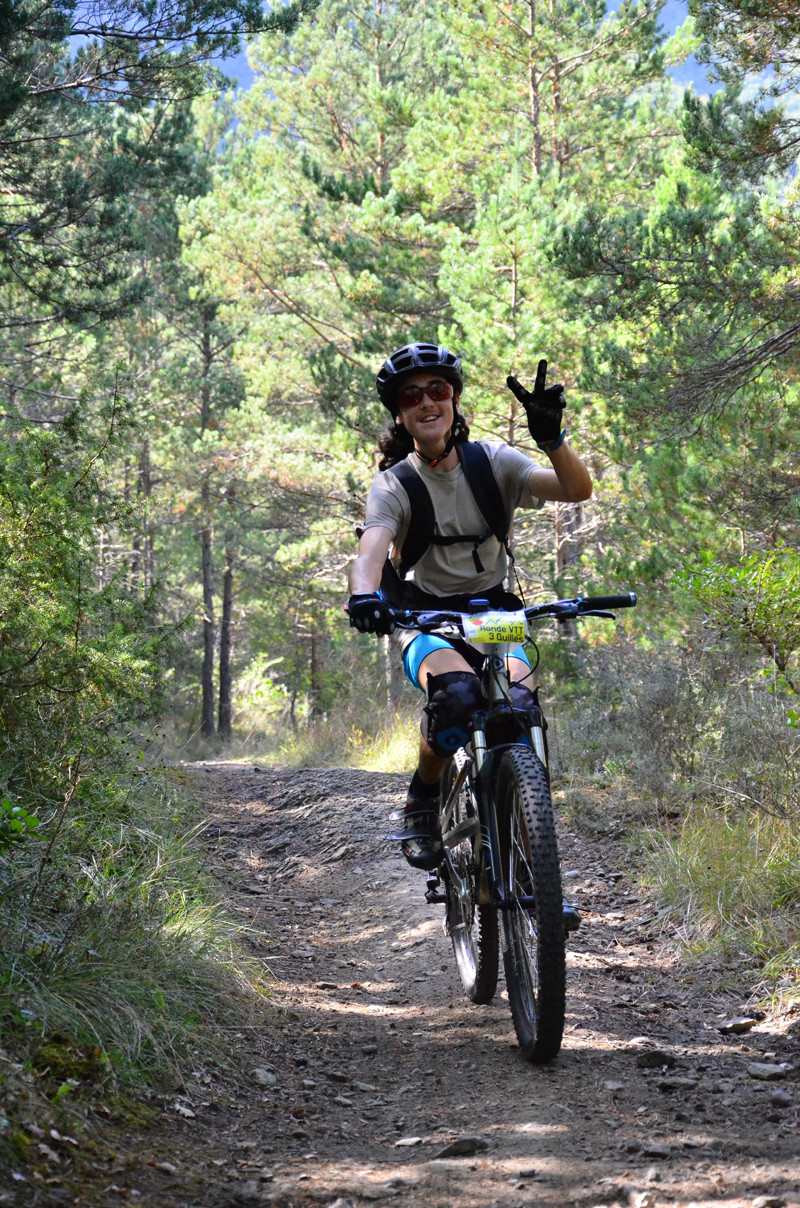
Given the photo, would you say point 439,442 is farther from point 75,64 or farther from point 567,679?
point 567,679

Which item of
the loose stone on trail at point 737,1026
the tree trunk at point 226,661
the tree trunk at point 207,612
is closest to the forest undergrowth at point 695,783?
the loose stone on trail at point 737,1026

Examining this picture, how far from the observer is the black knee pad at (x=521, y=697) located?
368 centimetres

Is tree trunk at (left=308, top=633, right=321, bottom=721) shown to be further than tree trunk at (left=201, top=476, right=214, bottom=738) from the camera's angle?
Yes

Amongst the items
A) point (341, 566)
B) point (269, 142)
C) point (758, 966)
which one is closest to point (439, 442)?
point (758, 966)

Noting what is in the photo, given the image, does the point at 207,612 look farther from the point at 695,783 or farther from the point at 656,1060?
the point at 656,1060

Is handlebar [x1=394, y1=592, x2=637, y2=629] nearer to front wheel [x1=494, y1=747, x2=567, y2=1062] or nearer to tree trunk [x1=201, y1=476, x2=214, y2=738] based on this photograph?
front wheel [x1=494, y1=747, x2=567, y2=1062]

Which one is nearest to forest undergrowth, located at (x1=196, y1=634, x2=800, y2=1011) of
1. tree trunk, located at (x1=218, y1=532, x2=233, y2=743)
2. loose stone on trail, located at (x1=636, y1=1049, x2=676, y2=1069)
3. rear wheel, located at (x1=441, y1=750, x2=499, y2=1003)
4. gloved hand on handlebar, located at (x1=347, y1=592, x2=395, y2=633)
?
loose stone on trail, located at (x1=636, y1=1049, x2=676, y2=1069)

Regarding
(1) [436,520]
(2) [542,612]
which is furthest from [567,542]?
(2) [542,612]

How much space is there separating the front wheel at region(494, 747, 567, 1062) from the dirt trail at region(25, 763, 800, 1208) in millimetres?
163

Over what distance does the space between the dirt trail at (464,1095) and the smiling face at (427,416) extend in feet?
7.62

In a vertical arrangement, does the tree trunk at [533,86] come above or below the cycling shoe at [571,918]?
above

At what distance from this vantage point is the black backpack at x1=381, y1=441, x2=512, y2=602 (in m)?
4.17

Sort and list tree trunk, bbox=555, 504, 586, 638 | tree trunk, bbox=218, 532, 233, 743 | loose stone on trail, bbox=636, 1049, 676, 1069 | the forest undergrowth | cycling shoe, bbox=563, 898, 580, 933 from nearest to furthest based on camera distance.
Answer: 1. cycling shoe, bbox=563, 898, 580, 933
2. loose stone on trail, bbox=636, 1049, 676, 1069
3. the forest undergrowth
4. tree trunk, bbox=555, 504, 586, 638
5. tree trunk, bbox=218, 532, 233, 743

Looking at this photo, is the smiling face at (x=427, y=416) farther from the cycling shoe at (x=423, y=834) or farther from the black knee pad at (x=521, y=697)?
the cycling shoe at (x=423, y=834)
